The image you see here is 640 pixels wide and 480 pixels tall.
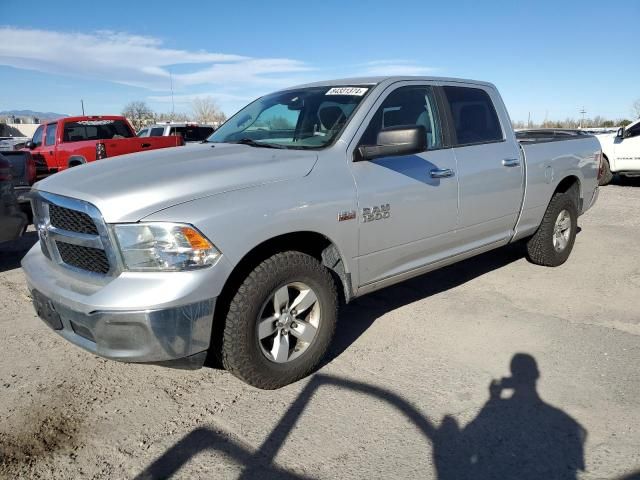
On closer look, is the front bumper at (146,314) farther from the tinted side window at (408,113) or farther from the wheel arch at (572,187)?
the wheel arch at (572,187)

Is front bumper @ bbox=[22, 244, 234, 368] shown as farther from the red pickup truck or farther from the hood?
the red pickup truck

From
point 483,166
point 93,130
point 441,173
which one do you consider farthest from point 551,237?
point 93,130

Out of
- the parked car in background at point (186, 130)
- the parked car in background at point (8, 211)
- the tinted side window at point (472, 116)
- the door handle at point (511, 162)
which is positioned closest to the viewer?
the tinted side window at point (472, 116)

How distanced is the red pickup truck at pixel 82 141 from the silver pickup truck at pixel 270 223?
253 inches

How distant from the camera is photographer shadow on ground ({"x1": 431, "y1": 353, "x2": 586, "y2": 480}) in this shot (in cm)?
240

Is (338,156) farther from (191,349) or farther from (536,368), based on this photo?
(536,368)

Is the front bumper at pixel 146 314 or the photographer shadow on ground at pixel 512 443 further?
the front bumper at pixel 146 314

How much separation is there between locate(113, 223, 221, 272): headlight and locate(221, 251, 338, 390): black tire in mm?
411

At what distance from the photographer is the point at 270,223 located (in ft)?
9.41

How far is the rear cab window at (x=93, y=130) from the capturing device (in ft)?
37.1

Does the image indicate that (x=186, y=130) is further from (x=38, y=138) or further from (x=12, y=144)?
(x=12, y=144)

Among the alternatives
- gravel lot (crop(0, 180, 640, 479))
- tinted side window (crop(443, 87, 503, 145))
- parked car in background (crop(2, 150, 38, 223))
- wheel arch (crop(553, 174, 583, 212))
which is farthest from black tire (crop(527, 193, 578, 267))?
parked car in background (crop(2, 150, 38, 223))

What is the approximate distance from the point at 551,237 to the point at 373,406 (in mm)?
3502

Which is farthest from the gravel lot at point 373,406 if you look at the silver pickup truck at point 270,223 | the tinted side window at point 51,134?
the tinted side window at point 51,134
